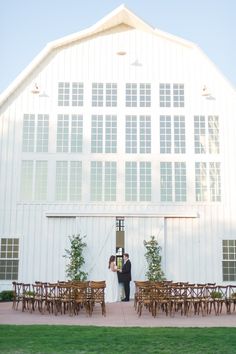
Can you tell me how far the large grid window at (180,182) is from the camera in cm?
1978

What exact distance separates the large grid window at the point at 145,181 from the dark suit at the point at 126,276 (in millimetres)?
2595

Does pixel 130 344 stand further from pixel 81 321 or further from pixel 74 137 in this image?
pixel 74 137

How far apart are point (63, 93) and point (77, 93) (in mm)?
549

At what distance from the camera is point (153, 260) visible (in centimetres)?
1905

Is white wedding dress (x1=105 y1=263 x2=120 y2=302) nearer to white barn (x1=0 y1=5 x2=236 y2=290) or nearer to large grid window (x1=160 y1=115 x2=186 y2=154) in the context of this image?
white barn (x1=0 y1=5 x2=236 y2=290)

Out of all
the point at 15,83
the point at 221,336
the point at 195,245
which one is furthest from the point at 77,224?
the point at 221,336

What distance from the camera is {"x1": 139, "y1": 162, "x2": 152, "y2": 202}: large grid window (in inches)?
777

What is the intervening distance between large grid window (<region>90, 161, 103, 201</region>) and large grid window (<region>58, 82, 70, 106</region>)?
2.65 m

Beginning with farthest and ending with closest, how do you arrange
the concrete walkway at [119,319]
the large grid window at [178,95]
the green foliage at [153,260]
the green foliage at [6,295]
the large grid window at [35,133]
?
the large grid window at [178,95] < the large grid window at [35,133] < the green foliage at [153,260] < the green foliage at [6,295] < the concrete walkway at [119,319]

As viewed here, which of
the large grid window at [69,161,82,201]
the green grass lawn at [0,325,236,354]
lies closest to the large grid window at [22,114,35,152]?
the large grid window at [69,161,82,201]

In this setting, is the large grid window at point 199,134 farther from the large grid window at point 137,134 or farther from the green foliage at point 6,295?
the green foliage at point 6,295

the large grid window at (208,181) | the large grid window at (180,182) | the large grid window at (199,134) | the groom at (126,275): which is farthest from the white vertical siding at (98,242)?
the large grid window at (199,134)

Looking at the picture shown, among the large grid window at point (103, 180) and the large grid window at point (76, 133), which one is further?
the large grid window at point (76, 133)

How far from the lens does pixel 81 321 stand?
12852mm
